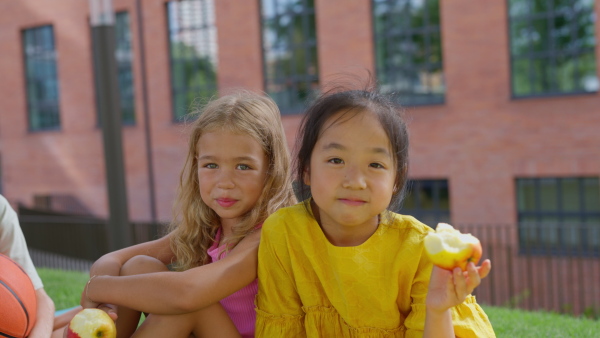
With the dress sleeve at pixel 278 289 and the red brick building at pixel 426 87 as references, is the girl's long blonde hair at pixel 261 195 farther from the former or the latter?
the red brick building at pixel 426 87

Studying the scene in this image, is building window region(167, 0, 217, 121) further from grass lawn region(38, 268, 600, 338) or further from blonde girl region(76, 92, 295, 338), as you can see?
blonde girl region(76, 92, 295, 338)

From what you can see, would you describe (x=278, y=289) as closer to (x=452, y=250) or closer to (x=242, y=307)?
(x=242, y=307)

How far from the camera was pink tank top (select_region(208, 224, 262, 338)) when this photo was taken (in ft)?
10.4

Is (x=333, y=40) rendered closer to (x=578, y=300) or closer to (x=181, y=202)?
(x=578, y=300)

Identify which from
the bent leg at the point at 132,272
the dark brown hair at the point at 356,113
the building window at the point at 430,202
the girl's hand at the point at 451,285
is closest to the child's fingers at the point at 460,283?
the girl's hand at the point at 451,285

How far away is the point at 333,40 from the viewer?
53.4ft

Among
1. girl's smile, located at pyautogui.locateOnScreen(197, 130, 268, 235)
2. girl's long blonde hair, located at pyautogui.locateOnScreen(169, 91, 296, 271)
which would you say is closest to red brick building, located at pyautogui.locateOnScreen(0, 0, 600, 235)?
girl's long blonde hair, located at pyautogui.locateOnScreen(169, 91, 296, 271)

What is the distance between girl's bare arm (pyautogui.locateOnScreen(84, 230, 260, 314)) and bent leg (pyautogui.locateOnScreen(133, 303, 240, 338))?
0.12m

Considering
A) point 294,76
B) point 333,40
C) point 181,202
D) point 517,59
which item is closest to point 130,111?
point 294,76

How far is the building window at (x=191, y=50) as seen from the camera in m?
18.8

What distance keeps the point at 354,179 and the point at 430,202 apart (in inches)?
526

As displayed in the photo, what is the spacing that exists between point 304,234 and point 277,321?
423mm

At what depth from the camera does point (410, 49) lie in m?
15.6

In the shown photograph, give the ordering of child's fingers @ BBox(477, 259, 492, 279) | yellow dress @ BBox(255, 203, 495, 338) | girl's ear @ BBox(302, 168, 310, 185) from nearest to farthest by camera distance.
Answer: child's fingers @ BBox(477, 259, 492, 279), yellow dress @ BBox(255, 203, 495, 338), girl's ear @ BBox(302, 168, 310, 185)
